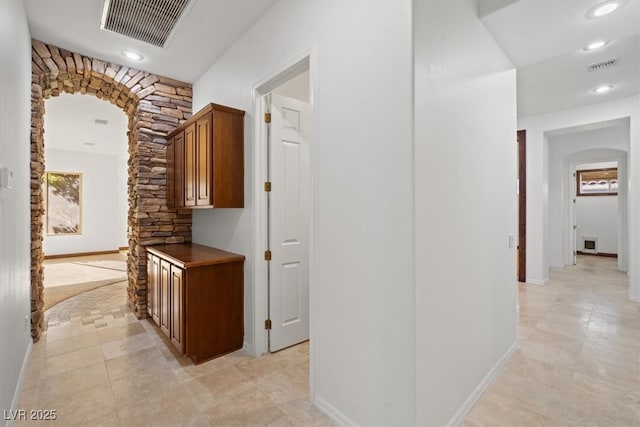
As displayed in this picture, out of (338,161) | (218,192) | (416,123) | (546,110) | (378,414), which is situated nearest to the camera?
(416,123)

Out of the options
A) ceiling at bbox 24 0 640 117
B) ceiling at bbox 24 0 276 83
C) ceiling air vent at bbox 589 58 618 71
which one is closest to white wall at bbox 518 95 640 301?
ceiling at bbox 24 0 640 117

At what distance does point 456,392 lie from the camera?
1803 millimetres

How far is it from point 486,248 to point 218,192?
2.19 m

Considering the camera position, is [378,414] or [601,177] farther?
[601,177]

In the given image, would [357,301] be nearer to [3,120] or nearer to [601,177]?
[3,120]

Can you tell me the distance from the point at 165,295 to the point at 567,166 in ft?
27.2

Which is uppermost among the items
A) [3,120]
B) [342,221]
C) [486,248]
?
[3,120]

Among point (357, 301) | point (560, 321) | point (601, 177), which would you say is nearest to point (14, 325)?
point (357, 301)

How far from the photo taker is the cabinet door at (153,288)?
313 centimetres

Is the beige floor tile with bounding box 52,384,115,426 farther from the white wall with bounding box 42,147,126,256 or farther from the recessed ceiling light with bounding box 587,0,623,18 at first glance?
the white wall with bounding box 42,147,126,256

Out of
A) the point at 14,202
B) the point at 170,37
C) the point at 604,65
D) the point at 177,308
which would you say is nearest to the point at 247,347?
the point at 177,308

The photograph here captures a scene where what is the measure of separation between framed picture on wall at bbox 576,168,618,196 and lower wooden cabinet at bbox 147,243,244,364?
32.3ft

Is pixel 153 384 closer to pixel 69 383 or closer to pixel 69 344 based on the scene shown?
pixel 69 383

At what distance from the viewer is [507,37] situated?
2287 mm
